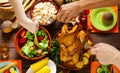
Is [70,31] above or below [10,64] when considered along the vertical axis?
above

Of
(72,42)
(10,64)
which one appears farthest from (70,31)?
(10,64)

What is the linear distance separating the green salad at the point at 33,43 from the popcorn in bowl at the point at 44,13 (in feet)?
0.16

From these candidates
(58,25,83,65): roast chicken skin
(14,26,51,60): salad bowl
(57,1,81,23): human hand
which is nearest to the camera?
(57,1,81,23): human hand

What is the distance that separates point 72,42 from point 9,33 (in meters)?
0.32

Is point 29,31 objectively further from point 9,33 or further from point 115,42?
point 115,42

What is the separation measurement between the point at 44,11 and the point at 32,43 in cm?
15

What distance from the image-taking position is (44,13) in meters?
1.40

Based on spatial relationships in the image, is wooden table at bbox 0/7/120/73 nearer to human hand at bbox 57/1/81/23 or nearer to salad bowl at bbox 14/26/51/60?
salad bowl at bbox 14/26/51/60

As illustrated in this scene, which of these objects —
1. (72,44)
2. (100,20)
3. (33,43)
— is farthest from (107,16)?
(33,43)

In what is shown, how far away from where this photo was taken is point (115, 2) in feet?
3.63

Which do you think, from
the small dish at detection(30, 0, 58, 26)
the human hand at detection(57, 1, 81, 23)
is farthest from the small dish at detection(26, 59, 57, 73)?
the human hand at detection(57, 1, 81, 23)

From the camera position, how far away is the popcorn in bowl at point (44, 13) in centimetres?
138

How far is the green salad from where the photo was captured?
1.35 meters

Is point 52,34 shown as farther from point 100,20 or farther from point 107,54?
point 107,54
